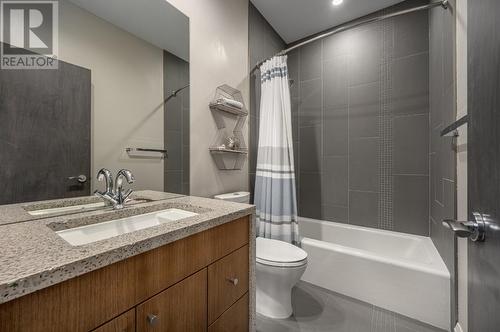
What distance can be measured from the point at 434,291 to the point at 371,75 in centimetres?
198

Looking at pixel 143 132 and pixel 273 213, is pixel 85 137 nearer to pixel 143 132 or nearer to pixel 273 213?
pixel 143 132

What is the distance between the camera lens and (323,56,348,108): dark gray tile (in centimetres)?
247

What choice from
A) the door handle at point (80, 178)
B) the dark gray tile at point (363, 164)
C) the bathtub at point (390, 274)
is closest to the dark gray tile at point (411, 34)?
the dark gray tile at point (363, 164)

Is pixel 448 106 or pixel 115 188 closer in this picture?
pixel 115 188

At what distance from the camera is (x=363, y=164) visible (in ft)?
7.76

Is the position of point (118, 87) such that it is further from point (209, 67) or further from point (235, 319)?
point (235, 319)

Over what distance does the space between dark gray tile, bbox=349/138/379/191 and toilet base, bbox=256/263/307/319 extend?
1.33 meters

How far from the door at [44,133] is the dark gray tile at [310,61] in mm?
2333

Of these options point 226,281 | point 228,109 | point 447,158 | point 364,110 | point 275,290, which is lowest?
point 275,290

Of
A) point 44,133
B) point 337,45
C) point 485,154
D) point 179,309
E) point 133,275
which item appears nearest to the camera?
point 485,154

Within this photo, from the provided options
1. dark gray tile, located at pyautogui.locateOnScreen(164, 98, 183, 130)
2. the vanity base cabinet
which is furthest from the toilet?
dark gray tile, located at pyautogui.locateOnScreen(164, 98, 183, 130)

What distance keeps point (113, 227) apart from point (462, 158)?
1.85m

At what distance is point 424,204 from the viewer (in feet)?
6.80

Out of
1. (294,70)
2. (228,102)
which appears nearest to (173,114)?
(228,102)
